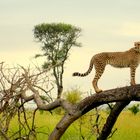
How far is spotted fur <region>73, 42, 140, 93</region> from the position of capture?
716cm

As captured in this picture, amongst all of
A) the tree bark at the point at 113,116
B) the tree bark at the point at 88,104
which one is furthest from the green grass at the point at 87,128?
the tree bark at the point at 88,104

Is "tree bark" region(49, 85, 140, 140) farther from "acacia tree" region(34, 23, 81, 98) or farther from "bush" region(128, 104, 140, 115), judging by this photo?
"acacia tree" region(34, 23, 81, 98)

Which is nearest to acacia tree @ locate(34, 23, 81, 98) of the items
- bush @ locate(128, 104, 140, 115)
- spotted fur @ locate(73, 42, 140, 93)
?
bush @ locate(128, 104, 140, 115)

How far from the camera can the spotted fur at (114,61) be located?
7160 mm

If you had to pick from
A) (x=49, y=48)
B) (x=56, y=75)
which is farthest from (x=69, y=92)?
(x=49, y=48)

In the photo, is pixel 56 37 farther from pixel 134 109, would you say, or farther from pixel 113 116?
pixel 113 116

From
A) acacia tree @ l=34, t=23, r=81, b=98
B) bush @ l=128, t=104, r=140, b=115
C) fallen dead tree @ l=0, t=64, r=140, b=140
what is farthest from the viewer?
acacia tree @ l=34, t=23, r=81, b=98

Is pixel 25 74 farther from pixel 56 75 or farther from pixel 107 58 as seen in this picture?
pixel 56 75

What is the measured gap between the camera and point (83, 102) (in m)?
5.93

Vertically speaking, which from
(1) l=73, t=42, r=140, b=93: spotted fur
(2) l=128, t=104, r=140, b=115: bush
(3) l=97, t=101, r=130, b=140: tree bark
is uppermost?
(1) l=73, t=42, r=140, b=93: spotted fur

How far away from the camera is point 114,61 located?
24.5 ft

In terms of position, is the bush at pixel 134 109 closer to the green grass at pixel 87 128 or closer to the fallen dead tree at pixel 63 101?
the green grass at pixel 87 128

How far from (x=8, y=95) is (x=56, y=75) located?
40.8m

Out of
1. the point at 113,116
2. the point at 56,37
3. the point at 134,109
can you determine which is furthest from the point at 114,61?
the point at 56,37
